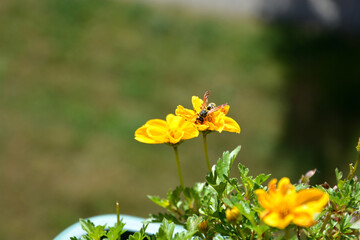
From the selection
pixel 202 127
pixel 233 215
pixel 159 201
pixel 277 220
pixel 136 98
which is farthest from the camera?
pixel 136 98

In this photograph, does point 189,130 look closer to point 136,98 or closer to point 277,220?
point 277,220

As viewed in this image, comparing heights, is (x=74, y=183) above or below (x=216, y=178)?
above

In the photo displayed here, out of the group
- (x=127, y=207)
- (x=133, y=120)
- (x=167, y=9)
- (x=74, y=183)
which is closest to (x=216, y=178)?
(x=127, y=207)

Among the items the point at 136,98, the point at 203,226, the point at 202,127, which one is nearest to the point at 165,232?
the point at 203,226

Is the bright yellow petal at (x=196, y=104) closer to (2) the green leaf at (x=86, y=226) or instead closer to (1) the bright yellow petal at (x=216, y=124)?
(1) the bright yellow petal at (x=216, y=124)

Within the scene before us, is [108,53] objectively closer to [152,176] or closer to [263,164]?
[152,176]
